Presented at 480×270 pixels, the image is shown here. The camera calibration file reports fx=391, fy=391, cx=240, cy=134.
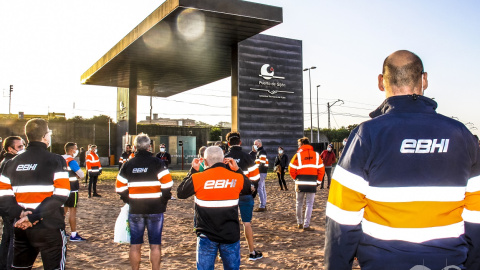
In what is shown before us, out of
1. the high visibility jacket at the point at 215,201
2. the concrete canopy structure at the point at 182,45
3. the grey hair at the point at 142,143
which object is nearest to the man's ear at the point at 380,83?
the high visibility jacket at the point at 215,201

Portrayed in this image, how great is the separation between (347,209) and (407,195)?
323mm

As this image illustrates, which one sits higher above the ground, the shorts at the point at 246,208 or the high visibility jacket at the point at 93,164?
the high visibility jacket at the point at 93,164

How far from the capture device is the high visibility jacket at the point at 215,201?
171 inches

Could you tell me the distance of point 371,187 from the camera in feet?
7.10

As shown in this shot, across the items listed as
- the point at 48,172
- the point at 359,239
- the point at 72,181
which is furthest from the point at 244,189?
the point at 72,181

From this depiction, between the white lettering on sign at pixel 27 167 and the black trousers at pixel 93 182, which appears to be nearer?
the white lettering on sign at pixel 27 167

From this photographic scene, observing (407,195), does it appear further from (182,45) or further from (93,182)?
(182,45)

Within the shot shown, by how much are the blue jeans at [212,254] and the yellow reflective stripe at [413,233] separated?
2.48 metres

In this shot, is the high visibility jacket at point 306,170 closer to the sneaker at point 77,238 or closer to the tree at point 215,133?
the sneaker at point 77,238

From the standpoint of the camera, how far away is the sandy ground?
670 cm

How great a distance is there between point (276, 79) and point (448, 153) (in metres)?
27.7

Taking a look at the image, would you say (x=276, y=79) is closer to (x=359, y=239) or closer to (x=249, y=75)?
(x=249, y=75)

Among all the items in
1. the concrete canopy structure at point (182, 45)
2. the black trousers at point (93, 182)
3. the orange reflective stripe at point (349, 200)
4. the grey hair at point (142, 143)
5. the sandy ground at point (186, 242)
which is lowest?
the sandy ground at point (186, 242)

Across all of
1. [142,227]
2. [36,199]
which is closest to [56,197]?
[36,199]
